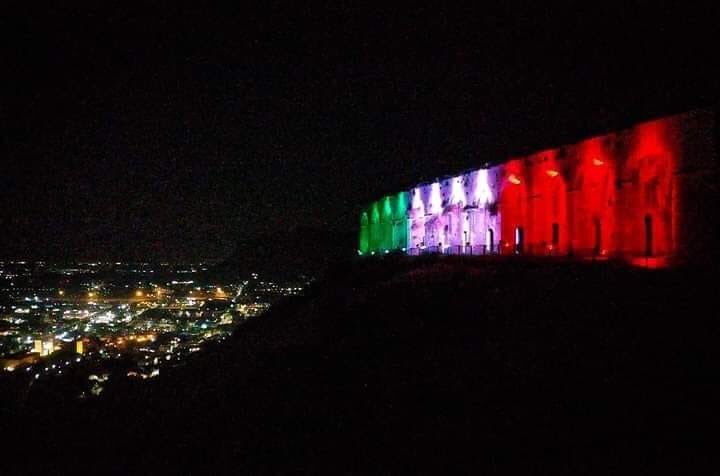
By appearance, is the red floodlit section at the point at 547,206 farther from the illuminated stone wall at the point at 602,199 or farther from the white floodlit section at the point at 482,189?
the white floodlit section at the point at 482,189

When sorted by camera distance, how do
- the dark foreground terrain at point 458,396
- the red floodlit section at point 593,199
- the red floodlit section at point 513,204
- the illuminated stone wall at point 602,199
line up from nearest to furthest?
Result: the dark foreground terrain at point 458,396 → the illuminated stone wall at point 602,199 → the red floodlit section at point 593,199 → the red floodlit section at point 513,204

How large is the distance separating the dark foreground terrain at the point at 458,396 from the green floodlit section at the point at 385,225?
866 inches

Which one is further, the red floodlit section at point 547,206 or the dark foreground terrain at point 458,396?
the red floodlit section at point 547,206

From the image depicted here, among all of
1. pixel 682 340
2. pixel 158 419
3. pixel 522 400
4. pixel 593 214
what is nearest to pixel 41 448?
pixel 158 419

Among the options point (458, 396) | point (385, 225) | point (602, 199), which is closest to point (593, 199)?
point (602, 199)

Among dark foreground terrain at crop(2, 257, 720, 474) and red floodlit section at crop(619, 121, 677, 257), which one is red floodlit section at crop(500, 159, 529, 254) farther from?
red floodlit section at crop(619, 121, 677, 257)

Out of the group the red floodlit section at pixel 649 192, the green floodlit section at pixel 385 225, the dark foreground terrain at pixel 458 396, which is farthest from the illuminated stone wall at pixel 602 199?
the green floodlit section at pixel 385 225

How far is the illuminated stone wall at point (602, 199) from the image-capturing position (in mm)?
18000

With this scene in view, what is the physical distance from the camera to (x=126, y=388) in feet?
77.7

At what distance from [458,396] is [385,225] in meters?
37.2

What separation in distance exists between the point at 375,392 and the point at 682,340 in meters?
5.33

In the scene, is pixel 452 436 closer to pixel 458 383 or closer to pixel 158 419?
pixel 458 383

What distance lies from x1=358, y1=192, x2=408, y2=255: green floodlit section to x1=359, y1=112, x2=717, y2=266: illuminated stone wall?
7.67 m

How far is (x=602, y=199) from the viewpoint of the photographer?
22.3m
